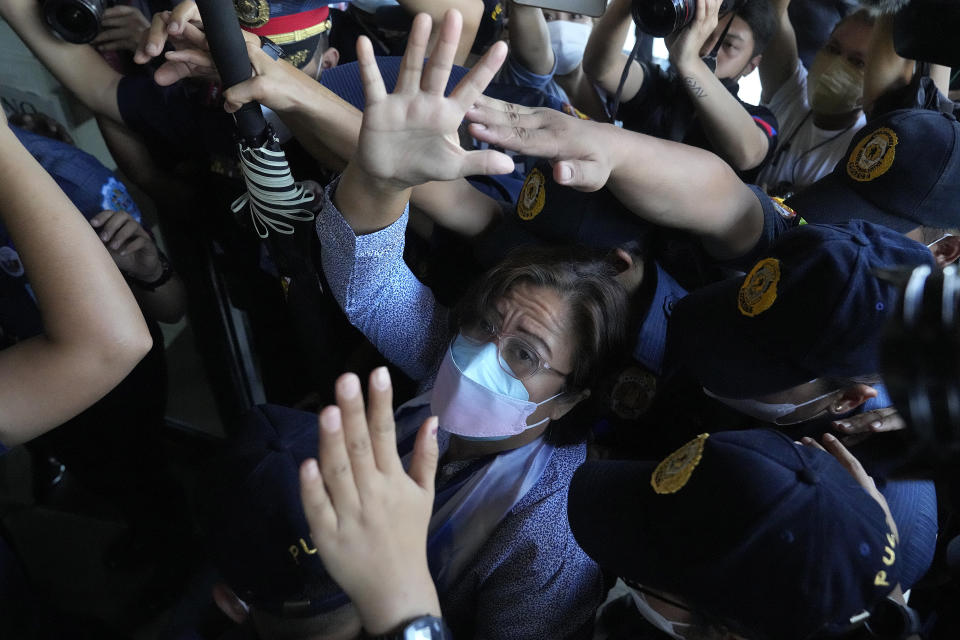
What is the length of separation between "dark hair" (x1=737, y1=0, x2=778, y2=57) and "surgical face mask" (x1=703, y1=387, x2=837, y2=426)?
137 centimetres

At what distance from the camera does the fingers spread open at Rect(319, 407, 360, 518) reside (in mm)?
683

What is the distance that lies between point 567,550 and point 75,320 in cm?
83

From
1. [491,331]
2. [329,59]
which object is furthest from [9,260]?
[491,331]

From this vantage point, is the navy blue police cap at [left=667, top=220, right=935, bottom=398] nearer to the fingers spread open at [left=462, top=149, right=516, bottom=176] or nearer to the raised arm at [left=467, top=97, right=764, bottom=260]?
the raised arm at [left=467, top=97, right=764, bottom=260]

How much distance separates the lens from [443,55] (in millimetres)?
896

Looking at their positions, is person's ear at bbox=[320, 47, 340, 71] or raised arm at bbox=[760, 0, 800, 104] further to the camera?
raised arm at bbox=[760, 0, 800, 104]

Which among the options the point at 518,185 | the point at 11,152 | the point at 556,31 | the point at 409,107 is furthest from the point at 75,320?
the point at 556,31

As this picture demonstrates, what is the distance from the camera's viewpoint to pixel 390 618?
0.73 meters

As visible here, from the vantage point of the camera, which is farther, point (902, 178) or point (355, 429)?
point (902, 178)

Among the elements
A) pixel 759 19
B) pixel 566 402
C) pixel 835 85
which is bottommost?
pixel 566 402

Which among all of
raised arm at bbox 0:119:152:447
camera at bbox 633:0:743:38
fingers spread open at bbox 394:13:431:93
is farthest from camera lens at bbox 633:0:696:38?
raised arm at bbox 0:119:152:447

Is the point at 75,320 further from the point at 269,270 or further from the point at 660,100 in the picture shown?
the point at 660,100

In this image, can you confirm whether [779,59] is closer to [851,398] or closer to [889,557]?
[851,398]

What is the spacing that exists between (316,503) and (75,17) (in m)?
1.15
